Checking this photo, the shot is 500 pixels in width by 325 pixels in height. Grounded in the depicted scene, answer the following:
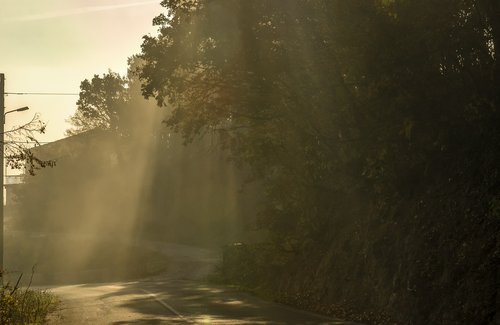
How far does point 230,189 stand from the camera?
2115 inches

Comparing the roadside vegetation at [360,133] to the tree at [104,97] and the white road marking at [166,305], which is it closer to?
the white road marking at [166,305]

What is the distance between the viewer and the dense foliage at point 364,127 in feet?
48.2

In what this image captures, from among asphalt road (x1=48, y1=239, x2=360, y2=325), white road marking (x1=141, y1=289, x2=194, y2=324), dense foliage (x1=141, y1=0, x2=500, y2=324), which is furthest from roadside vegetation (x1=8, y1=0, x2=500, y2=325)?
white road marking (x1=141, y1=289, x2=194, y2=324)

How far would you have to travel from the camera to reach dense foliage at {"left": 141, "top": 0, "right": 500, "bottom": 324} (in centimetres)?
1470

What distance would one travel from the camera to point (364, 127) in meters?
18.8

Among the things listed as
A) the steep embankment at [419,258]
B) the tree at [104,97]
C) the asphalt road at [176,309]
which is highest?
the tree at [104,97]

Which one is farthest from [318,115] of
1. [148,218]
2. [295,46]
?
[148,218]

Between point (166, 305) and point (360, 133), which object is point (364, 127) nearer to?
point (360, 133)

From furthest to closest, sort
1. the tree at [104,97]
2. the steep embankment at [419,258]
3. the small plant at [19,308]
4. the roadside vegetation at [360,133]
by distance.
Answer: the tree at [104,97] < the roadside vegetation at [360,133] < the small plant at [19,308] < the steep embankment at [419,258]

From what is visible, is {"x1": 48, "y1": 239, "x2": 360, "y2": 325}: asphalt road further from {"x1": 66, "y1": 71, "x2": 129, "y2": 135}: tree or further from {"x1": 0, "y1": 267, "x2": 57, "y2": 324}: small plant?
{"x1": 66, "y1": 71, "x2": 129, "y2": 135}: tree

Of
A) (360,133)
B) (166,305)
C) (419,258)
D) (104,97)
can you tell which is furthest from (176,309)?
(104,97)

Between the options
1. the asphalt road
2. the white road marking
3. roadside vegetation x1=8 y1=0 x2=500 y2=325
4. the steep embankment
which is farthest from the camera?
the white road marking

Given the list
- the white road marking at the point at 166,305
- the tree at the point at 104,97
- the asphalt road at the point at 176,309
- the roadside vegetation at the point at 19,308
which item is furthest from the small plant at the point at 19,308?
the tree at the point at 104,97

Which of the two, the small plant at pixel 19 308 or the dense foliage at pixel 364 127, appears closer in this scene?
the small plant at pixel 19 308
